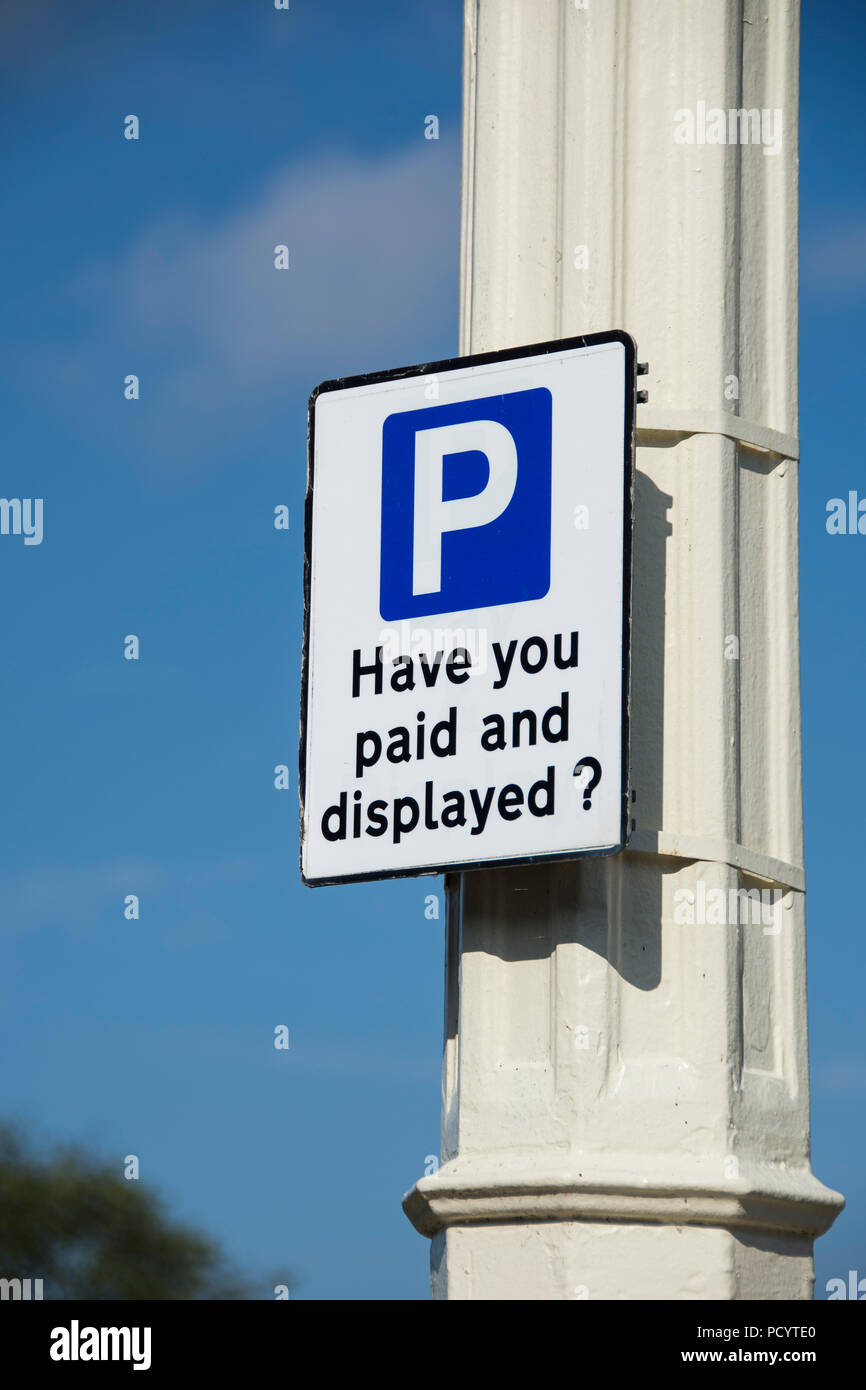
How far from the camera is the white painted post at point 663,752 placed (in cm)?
626

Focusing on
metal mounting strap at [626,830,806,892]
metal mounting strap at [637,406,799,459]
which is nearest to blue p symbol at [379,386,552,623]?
metal mounting strap at [637,406,799,459]

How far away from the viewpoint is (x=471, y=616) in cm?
657

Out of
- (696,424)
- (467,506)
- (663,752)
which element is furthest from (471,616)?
(696,424)

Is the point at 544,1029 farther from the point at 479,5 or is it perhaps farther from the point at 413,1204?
the point at 479,5

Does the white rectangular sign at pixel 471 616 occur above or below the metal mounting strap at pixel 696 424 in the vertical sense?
below

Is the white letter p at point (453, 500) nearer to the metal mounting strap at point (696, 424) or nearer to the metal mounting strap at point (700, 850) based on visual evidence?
the metal mounting strap at point (696, 424)

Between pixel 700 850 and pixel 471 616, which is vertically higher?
pixel 471 616

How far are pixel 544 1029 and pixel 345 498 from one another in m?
1.87

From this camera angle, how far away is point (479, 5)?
7449mm

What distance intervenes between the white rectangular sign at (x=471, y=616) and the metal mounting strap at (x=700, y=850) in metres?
0.38

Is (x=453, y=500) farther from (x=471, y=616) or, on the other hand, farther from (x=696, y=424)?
(x=696, y=424)

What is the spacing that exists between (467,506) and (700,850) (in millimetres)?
1330

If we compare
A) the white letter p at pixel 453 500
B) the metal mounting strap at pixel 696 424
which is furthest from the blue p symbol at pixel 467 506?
the metal mounting strap at pixel 696 424

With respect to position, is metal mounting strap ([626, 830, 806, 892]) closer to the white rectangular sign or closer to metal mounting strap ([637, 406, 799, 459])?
the white rectangular sign
